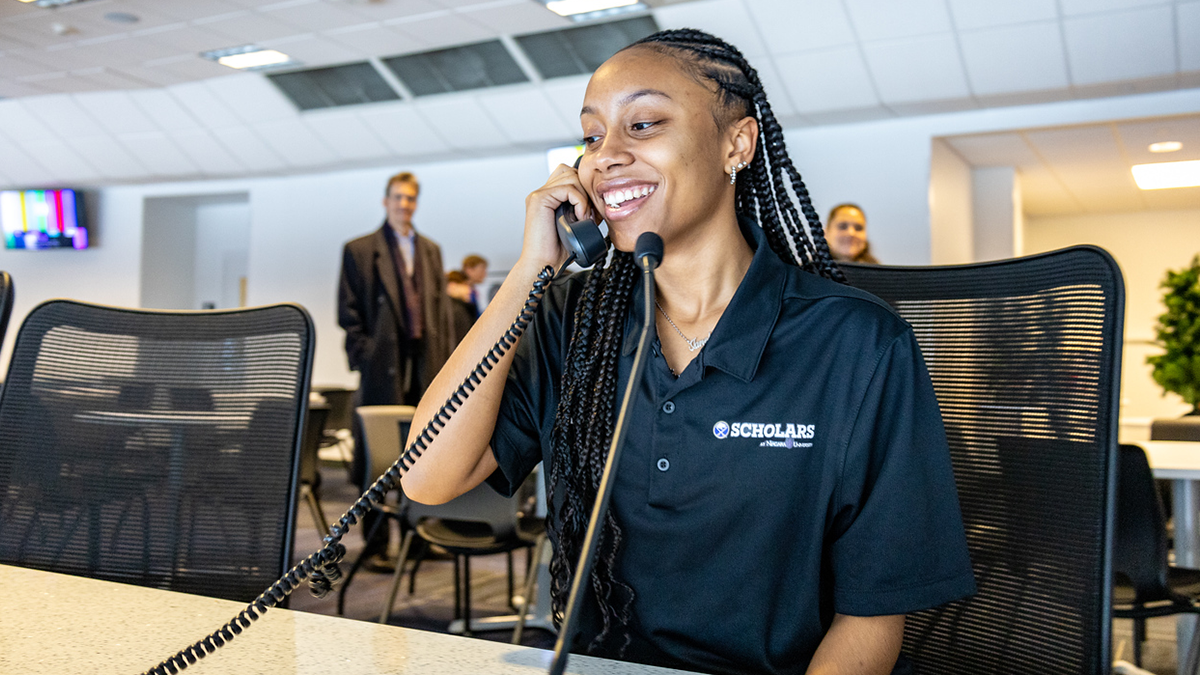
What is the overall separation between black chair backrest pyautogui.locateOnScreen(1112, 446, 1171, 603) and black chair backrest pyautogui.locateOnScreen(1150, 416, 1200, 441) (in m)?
1.18

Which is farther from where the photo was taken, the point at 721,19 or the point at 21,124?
the point at 21,124

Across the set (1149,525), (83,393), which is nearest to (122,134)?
(83,393)

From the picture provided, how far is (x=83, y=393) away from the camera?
53.2 inches

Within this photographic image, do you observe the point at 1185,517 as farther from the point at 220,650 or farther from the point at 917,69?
the point at 917,69

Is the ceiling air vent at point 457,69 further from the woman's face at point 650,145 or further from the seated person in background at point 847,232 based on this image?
the woman's face at point 650,145

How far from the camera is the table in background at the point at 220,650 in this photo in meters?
0.79

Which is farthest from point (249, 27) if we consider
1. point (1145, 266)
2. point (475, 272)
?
point (1145, 266)

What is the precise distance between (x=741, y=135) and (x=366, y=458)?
238cm

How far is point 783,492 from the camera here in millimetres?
1000

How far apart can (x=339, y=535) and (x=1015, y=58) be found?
576 centimetres

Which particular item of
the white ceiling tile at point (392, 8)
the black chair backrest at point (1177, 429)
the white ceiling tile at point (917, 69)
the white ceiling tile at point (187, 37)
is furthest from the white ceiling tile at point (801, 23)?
the white ceiling tile at point (187, 37)

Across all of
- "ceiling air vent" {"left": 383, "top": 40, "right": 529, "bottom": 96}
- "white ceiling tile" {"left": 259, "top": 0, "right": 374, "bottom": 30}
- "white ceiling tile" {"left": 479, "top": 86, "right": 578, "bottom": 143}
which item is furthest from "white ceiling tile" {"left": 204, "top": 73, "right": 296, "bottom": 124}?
"white ceiling tile" {"left": 479, "top": 86, "right": 578, "bottom": 143}

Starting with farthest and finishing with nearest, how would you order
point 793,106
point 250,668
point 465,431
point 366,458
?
point 793,106 → point 366,458 → point 465,431 → point 250,668

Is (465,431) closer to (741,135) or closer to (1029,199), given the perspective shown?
(741,135)
